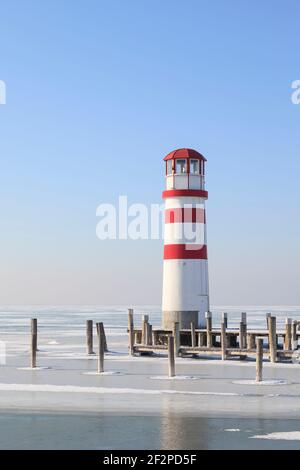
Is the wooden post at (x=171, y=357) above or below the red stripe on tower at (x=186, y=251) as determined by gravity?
below

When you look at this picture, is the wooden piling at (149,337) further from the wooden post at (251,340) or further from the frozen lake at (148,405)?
the wooden post at (251,340)


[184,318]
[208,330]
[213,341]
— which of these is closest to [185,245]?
[184,318]

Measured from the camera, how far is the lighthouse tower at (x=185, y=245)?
3428cm

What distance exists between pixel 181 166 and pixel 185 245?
3.46 meters

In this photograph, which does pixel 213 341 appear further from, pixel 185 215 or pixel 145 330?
pixel 185 215

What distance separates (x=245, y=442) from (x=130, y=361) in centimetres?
1736

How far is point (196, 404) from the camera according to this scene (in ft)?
65.1

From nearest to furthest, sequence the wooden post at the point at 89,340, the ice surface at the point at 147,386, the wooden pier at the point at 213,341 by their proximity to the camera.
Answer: the ice surface at the point at 147,386
the wooden pier at the point at 213,341
the wooden post at the point at 89,340

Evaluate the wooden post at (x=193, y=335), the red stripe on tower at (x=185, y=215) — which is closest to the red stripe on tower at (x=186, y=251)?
the red stripe on tower at (x=185, y=215)

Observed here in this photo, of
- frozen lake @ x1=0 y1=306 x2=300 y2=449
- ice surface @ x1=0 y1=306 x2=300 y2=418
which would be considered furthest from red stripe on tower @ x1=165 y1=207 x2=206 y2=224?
frozen lake @ x1=0 y1=306 x2=300 y2=449

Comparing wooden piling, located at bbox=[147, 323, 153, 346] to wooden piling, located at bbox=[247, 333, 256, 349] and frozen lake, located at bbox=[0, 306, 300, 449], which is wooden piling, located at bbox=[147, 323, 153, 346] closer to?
frozen lake, located at bbox=[0, 306, 300, 449]

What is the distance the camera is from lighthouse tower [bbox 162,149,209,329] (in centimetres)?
3428
